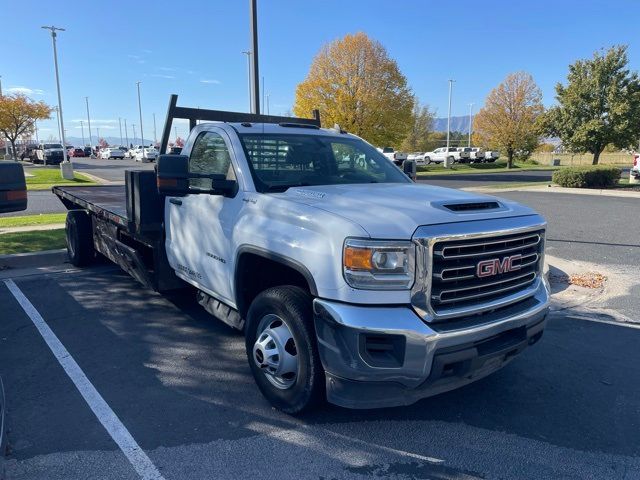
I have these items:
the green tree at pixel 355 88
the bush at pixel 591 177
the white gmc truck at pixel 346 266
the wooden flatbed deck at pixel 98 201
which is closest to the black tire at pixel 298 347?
the white gmc truck at pixel 346 266

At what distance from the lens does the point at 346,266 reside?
2.97 m

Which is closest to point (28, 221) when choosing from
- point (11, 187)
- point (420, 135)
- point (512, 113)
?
point (11, 187)

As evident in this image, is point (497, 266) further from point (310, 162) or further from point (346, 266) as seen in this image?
point (310, 162)

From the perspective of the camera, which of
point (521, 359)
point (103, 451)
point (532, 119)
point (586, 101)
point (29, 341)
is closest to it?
point (103, 451)

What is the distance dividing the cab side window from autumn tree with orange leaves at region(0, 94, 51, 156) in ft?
149

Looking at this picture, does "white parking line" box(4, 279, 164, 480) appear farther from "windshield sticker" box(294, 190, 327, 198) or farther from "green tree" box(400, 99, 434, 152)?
"green tree" box(400, 99, 434, 152)

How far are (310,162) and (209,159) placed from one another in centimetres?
94

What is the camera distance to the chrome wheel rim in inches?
136

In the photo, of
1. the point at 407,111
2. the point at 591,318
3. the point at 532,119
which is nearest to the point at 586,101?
the point at 407,111

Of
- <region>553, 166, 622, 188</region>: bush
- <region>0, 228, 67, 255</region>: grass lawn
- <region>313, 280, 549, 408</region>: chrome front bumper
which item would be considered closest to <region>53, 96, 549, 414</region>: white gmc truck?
<region>313, 280, 549, 408</region>: chrome front bumper

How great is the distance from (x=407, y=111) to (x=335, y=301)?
32395mm

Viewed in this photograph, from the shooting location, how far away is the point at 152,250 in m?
5.32

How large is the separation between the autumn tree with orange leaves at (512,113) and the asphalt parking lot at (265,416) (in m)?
45.3

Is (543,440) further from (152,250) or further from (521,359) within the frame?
(152,250)
